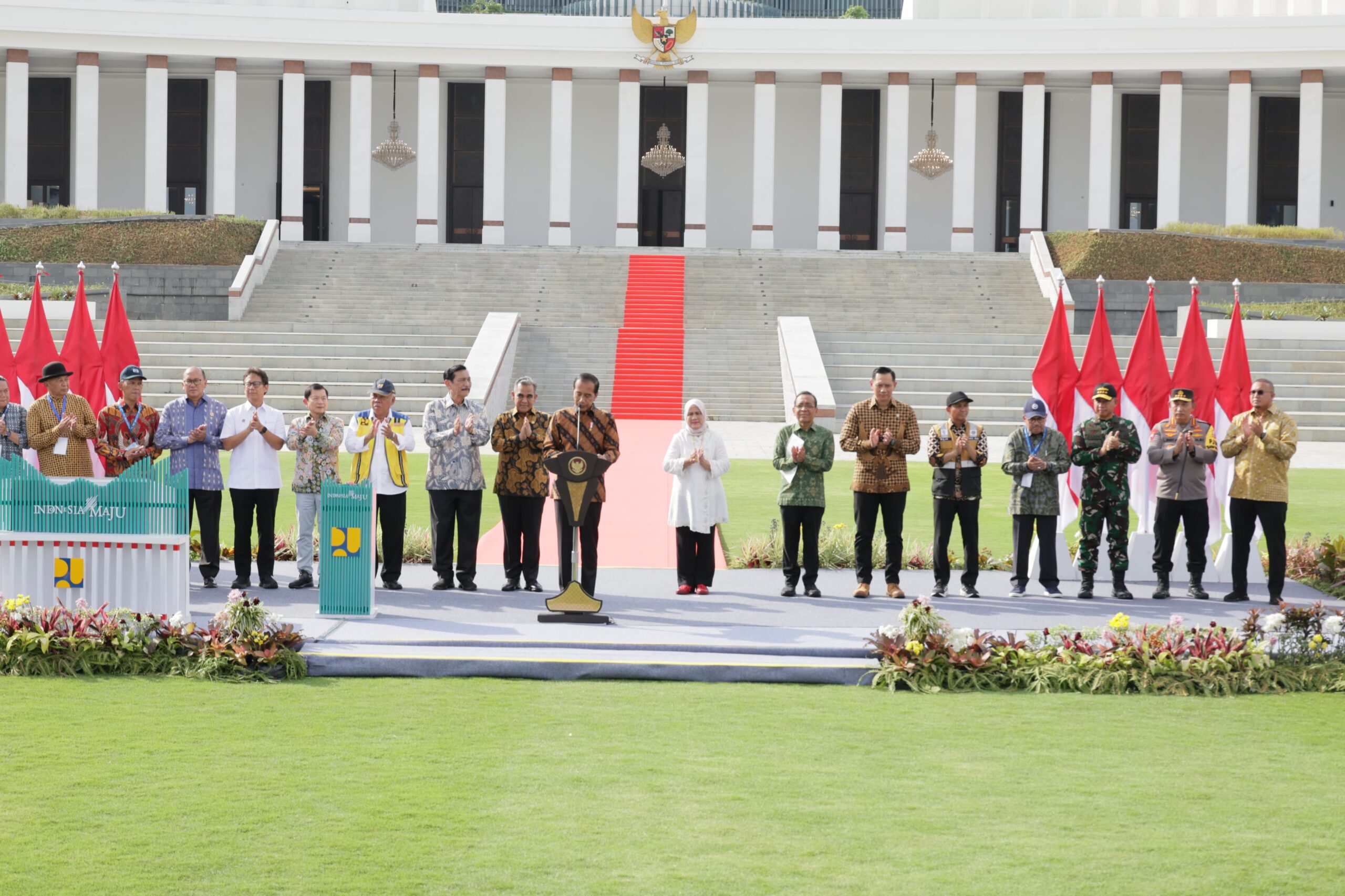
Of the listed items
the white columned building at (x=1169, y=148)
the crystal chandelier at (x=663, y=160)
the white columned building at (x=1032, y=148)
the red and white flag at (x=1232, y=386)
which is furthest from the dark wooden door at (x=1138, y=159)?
the red and white flag at (x=1232, y=386)

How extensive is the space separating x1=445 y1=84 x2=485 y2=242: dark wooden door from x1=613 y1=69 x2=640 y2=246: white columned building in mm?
5068

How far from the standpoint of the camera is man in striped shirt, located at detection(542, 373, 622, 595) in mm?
10227

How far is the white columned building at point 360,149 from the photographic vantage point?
137 ft

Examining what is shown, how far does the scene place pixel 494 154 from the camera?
42.3 m

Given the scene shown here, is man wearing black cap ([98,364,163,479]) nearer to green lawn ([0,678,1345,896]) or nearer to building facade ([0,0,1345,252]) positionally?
green lawn ([0,678,1345,896])

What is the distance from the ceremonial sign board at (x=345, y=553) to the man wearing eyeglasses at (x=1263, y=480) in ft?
21.7

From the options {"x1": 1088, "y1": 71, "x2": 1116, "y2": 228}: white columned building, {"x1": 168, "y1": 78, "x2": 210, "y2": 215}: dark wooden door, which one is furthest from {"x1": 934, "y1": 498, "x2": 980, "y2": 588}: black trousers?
{"x1": 168, "y1": 78, "x2": 210, "y2": 215}: dark wooden door

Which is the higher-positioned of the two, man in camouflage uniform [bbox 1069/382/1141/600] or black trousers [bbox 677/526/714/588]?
man in camouflage uniform [bbox 1069/382/1141/600]

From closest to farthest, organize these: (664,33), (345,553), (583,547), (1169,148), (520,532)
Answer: (345,553), (583,547), (520,532), (664,33), (1169,148)

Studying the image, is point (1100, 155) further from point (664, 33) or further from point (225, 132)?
point (225, 132)

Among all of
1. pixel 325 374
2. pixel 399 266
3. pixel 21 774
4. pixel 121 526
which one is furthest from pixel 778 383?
pixel 21 774

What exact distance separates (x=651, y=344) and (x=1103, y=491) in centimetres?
1896

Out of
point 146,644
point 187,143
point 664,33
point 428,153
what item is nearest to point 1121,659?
point 146,644

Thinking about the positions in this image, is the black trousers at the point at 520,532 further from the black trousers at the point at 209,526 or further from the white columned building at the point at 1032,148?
the white columned building at the point at 1032,148
